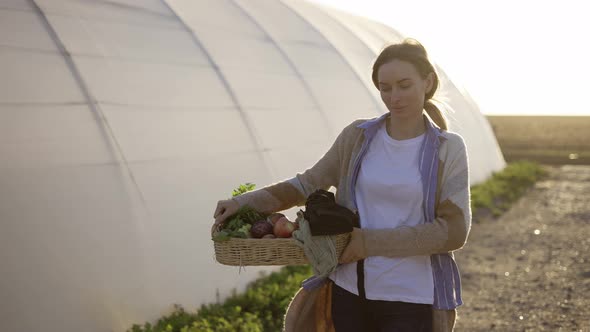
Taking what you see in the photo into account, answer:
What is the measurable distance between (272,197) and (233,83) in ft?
15.2

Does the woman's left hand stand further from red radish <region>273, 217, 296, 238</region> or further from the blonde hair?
the blonde hair

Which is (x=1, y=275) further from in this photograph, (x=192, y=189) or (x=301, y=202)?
(x=301, y=202)

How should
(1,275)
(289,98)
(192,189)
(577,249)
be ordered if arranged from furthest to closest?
(577,249)
(289,98)
(192,189)
(1,275)

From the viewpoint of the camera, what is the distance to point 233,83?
7.53 metres

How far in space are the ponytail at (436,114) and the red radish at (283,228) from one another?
775 millimetres

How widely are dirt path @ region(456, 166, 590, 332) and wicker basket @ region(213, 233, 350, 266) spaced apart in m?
3.91

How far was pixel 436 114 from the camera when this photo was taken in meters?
2.90

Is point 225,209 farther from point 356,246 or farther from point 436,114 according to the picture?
point 436,114

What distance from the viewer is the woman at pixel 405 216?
8.80 ft

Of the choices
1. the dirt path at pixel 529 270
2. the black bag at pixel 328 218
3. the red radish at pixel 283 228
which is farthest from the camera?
the dirt path at pixel 529 270

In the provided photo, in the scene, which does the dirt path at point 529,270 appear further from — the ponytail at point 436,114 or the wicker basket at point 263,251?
the wicker basket at point 263,251

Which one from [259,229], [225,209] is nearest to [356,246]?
[259,229]

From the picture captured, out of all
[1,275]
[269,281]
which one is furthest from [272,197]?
[269,281]

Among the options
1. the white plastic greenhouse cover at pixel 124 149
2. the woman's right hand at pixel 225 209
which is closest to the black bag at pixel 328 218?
the woman's right hand at pixel 225 209
